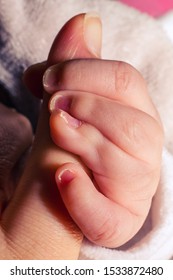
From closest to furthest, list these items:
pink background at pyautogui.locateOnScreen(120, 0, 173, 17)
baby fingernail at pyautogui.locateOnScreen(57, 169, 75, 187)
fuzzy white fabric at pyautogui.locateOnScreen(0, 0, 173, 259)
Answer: baby fingernail at pyautogui.locateOnScreen(57, 169, 75, 187), fuzzy white fabric at pyautogui.locateOnScreen(0, 0, 173, 259), pink background at pyautogui.locateOnScreen(120, 0, 173, 17)

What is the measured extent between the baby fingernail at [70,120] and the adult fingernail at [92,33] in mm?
88

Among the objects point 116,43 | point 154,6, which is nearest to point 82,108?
point 116,43

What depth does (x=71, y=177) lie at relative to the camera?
1.37ft

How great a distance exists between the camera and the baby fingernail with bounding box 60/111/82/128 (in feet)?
1.39

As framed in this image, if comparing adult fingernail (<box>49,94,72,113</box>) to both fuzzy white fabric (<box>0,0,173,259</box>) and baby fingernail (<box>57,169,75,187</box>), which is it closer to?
baby fingernail (<box>57,169,75,187</box>)

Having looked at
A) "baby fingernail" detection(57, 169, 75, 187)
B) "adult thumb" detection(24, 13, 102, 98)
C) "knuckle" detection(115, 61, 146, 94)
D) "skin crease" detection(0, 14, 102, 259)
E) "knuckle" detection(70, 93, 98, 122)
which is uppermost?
"adult thumb" detection(24, 13, 102, 98)

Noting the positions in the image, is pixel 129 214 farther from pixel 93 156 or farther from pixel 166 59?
pixel 166 59

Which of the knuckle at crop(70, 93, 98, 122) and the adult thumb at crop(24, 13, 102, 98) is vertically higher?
the adult thumb at crop(24, 13, 102, 98)

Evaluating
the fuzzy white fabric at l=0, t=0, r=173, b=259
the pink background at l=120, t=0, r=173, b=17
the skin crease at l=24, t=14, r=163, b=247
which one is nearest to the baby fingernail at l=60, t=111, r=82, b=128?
the skin crease at l=24, t=14, r=163, b=247

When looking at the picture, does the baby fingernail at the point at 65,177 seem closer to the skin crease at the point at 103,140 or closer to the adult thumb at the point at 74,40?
the skin crease at the point at 103,140

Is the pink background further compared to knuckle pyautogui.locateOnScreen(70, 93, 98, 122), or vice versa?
the pink background

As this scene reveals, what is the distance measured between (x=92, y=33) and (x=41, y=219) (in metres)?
0.17

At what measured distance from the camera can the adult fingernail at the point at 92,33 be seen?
485mm

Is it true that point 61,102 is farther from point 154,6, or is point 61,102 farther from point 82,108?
point 154,6
